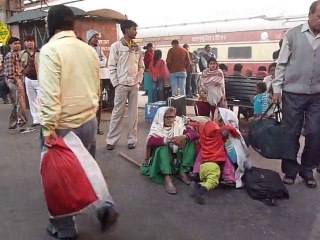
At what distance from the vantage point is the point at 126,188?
3.82m

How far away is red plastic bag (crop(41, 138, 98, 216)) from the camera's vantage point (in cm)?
235

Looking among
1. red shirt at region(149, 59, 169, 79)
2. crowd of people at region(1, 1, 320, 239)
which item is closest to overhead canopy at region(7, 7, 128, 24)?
red shirt at region(149, 59, 169, 79)

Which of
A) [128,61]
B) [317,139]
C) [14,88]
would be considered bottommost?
[317,139]

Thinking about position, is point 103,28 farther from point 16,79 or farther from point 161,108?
point 161,108

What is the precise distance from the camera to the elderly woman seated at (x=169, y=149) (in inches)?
152

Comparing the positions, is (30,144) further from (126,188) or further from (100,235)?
(100,235)

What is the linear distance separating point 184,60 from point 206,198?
6164 millimetres

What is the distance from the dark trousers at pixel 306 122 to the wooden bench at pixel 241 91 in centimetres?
277

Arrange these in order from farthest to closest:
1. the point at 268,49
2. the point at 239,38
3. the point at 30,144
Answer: the point at 239,38
the point at 268,49
the point at 30,144

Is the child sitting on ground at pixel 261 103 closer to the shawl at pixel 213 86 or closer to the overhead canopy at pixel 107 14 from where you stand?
the shawl at pixel 213 86

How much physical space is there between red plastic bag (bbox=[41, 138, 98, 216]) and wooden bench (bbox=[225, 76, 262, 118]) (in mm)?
4733

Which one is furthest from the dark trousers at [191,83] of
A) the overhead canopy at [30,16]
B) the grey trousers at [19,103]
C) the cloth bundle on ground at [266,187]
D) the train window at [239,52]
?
the cloth bundle on ground at [266,187]

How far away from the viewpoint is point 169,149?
3.91 m

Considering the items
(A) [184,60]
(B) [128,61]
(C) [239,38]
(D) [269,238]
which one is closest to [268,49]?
(C) [239,38]
